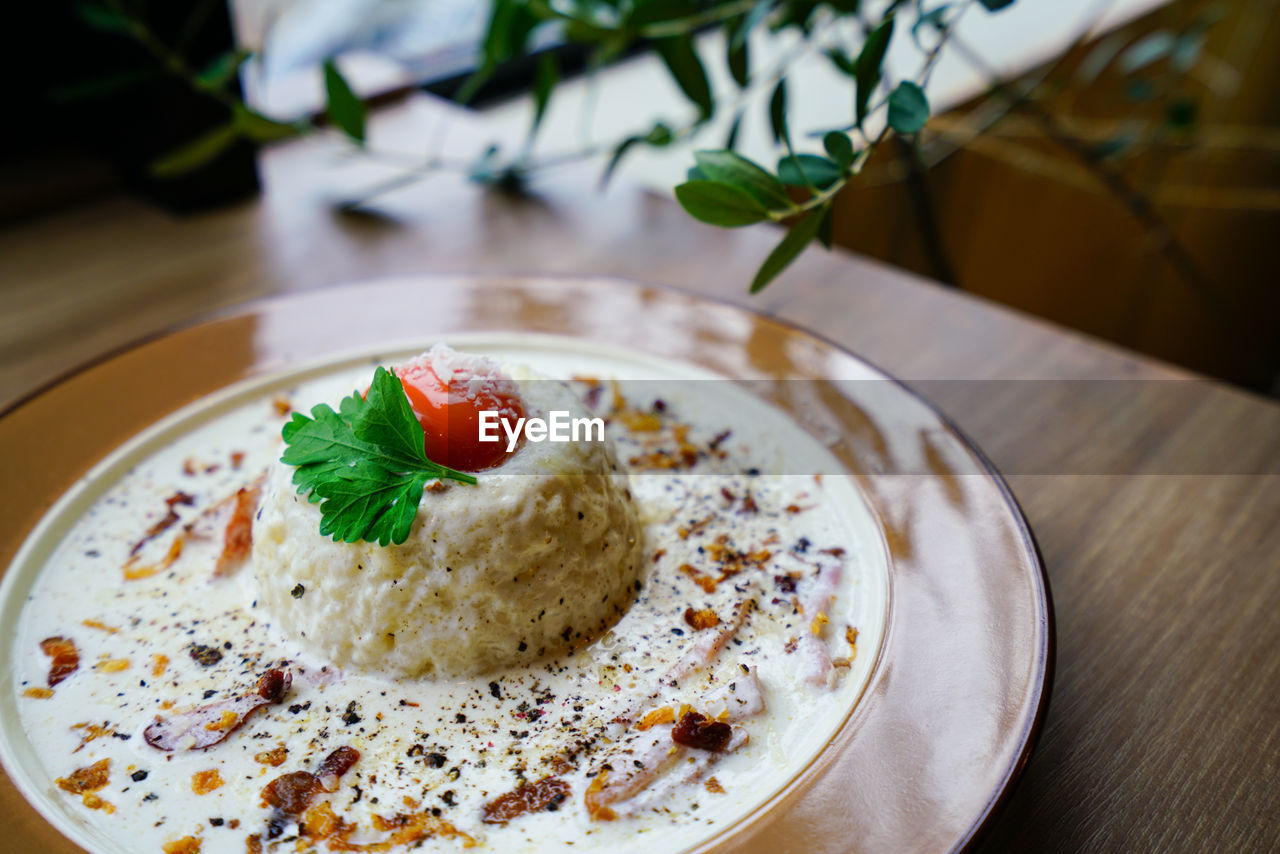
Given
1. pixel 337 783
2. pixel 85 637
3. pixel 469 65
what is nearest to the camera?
pixel 337 783

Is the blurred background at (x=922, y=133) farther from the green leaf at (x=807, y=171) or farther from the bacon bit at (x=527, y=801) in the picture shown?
the bacon bit at (x=527, y=801)

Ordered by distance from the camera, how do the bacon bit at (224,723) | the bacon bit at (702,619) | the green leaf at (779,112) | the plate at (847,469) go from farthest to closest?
the green leaf at (779,112), the bacon bit at (702,619), the bacon bit at (224,723), the plate at (847,469)

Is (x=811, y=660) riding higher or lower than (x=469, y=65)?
lower

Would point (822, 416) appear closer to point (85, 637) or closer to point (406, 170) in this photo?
point (85, 637)

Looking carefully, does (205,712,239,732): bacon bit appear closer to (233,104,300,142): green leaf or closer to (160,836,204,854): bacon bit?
(160,836,204,854): bacon bit

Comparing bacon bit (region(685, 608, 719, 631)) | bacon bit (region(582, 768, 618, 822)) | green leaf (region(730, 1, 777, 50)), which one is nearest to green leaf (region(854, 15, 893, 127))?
green leaf (region(730, 1, 777, 50))

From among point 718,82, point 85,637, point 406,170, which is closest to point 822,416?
point 85,637

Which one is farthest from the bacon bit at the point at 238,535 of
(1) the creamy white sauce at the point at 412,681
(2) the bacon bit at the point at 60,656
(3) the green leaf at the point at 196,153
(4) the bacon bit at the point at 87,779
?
(3) the green leaf at the point at 196,153
